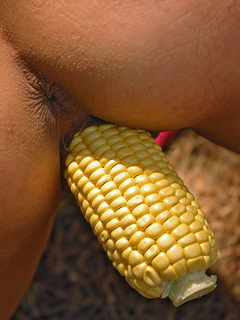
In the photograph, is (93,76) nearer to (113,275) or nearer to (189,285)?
(189,285)

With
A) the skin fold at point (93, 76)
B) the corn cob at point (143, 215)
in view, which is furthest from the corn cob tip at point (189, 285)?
the skin fold at point (93, 76)

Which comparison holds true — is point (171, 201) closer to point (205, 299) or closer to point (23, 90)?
point (23, 90)

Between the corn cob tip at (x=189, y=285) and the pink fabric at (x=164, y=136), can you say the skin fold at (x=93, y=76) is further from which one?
the pink fabric at (x=164, y=136)

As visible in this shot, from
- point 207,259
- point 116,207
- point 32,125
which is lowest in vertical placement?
point 207,259

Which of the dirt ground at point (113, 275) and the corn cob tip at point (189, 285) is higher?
the corn cob tip at point (189, 285)

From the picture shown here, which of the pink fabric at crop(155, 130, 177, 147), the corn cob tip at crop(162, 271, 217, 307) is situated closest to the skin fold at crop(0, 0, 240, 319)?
the corn cob tip at crop(162, 271, 217, 307)

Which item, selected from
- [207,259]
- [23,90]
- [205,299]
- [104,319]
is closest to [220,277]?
[205,299]

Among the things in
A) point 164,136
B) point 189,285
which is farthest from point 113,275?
point 189,285
